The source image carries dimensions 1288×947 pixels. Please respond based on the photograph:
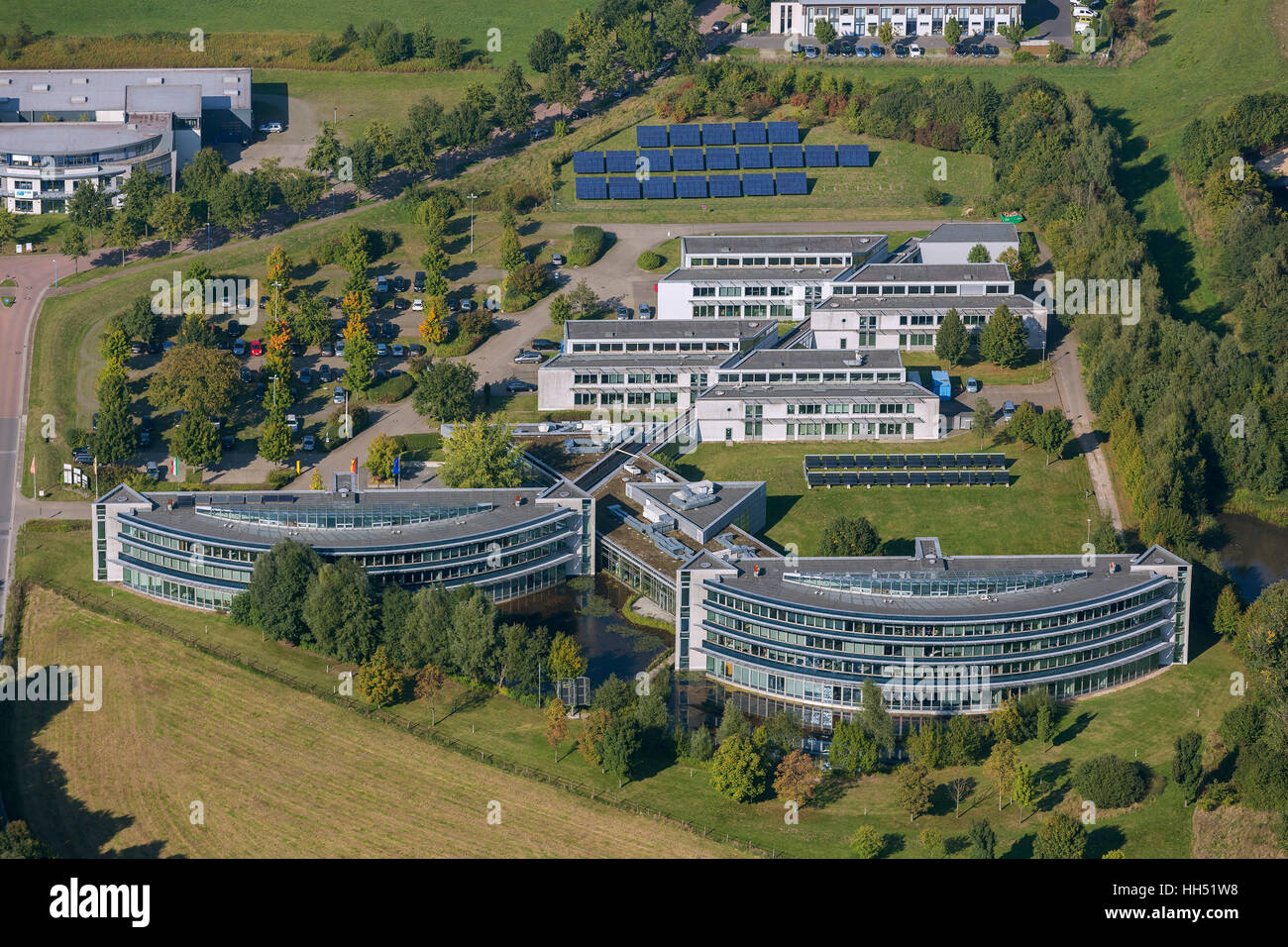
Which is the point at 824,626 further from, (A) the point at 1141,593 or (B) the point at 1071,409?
(B) the point at 1071,409

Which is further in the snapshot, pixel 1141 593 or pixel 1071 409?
pixel 1071 409

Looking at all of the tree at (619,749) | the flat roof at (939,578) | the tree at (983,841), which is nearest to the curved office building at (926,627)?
the flat roof at (939,578)

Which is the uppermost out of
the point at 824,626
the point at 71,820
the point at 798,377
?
the point at 798,377

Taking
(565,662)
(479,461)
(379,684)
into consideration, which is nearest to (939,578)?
(565,662)

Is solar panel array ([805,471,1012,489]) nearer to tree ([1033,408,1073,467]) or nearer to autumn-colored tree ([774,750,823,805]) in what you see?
tree ([1033,408,1073,467])

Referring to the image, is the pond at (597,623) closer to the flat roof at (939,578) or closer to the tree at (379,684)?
the flat roof at (939,578)

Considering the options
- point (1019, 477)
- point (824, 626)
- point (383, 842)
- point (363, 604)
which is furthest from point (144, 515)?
point (1019, 477)

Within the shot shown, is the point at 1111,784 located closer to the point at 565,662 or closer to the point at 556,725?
the point at 556,725

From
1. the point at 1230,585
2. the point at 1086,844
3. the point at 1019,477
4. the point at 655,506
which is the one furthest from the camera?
the point at 1019,477
